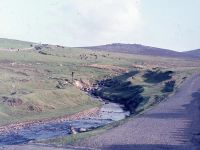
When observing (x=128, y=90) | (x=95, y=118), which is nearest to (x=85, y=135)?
(x=95, y=118)

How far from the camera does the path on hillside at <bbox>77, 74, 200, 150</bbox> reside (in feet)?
126

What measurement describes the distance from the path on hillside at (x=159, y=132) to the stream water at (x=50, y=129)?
7114 mm

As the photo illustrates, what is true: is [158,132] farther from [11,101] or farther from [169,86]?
[169,86]

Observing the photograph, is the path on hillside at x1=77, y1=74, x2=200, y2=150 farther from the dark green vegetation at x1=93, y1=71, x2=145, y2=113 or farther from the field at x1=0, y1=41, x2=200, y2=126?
Result: the dark green vegetation at x1=93, y1=71, x2=145, y2=113

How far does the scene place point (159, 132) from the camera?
4400 centimetres

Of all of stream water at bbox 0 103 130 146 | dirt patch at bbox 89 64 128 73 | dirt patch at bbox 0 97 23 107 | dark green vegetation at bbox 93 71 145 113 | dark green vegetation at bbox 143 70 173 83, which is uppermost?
dirt patch at bbox 89 64 128 73

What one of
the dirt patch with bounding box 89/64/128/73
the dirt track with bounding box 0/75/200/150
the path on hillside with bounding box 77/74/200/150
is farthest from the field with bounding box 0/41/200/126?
the path on hillside with bounding box 77/74/200/150

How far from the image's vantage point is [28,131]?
2096 inches

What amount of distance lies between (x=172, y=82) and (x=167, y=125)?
51387mm

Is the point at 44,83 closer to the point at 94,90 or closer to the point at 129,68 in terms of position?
the point at 94,90

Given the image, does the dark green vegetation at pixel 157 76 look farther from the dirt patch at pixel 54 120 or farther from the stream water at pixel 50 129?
the stream water at pixel 50 129

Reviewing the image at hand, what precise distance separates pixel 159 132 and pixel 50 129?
15.4 m

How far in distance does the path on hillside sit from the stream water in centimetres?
711

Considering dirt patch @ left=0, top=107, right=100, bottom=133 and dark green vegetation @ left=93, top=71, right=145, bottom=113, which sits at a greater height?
dark green vegetation @ left=93, top=71, right=145, bottom=113
